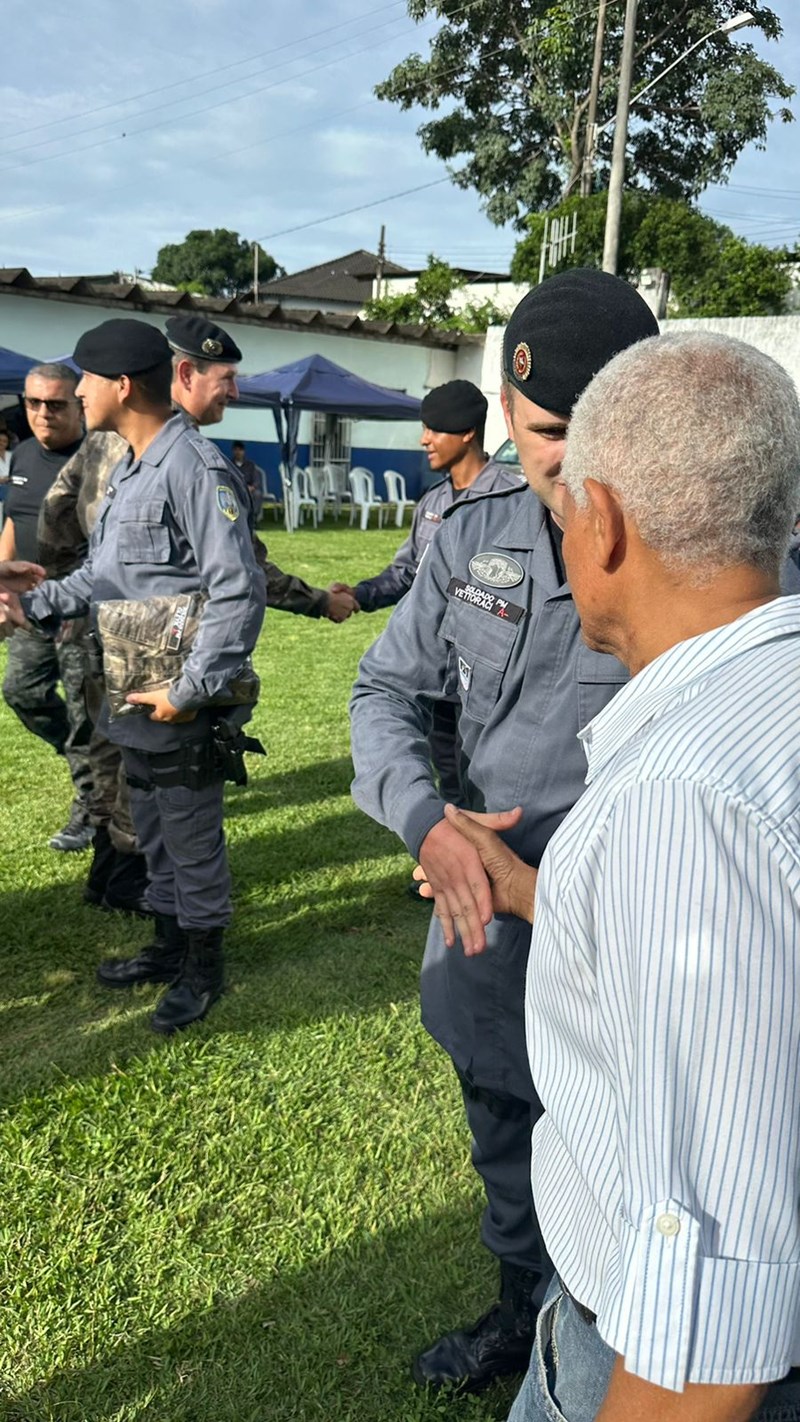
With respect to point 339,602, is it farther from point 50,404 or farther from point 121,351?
point 121,351

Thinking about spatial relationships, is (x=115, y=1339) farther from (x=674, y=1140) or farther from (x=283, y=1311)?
(x=674, y=1140)

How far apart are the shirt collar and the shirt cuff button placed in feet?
1.28

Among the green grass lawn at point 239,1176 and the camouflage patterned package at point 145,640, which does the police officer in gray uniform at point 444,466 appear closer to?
the green grass lawn at point 239,1176

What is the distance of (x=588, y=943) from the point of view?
96cm

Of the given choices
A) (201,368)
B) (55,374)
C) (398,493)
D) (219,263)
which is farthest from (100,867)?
(219,263)

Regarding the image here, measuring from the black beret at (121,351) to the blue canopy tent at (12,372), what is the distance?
13.1m

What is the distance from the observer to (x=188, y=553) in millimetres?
3633

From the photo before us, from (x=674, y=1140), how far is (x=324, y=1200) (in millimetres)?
2350

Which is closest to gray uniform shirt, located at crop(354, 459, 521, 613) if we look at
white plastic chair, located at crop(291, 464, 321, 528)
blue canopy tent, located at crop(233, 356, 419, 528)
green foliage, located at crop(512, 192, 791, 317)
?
blue canopy tent, located at crop(233, 356, 419, 528)

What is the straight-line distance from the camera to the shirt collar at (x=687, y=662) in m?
0.95

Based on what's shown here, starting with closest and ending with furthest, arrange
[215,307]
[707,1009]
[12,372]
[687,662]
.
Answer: [707,1009]
[687,662]
[12,372]
[215,307]

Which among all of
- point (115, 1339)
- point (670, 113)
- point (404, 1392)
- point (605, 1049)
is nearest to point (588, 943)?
point (605, 1049)

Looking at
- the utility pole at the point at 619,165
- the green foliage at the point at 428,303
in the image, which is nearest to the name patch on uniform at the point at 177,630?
the utility pole at the point at 619,165

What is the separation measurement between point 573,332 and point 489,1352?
2088mm
